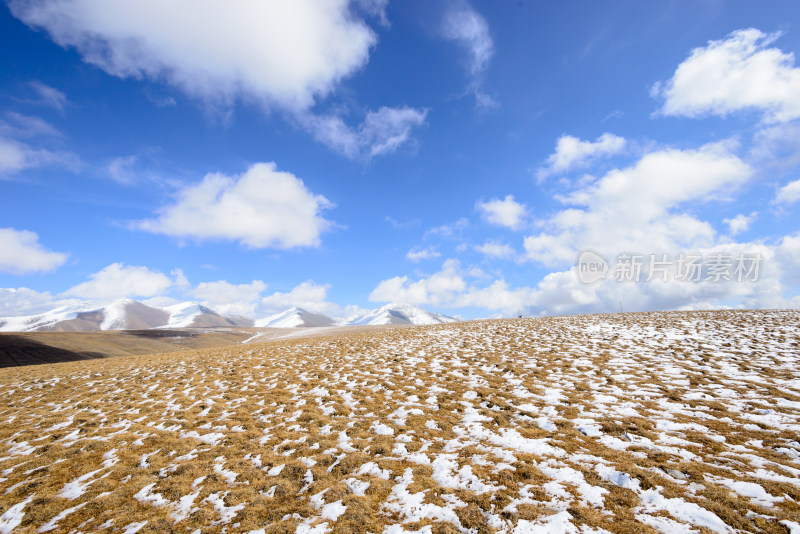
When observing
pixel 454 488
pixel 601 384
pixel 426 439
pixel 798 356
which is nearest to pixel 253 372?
pixel 426 439

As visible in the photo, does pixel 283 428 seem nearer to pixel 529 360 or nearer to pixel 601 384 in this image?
pixel 601 384

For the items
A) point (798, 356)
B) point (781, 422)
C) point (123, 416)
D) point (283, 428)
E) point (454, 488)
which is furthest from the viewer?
point (798, 356)

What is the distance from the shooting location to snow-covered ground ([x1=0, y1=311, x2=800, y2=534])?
5.67m

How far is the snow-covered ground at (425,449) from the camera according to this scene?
5668 millimetres

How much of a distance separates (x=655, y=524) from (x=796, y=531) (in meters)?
1.90

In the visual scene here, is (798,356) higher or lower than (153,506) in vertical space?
higher

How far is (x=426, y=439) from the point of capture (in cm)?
879

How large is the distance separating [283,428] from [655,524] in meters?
9.46

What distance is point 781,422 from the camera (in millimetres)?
8500

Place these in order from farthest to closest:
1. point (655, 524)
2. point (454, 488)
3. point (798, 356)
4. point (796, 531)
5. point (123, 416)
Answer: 1. point (798, 356)
2. point (123, 416)
3. point (454, 488)
4. point (655, 524)
5. point (796, 531)

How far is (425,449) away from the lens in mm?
8195

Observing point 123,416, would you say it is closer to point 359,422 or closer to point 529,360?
point 359,422

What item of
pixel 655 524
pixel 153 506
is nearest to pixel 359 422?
pixel 153 506

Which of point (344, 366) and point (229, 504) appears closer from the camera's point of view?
point (229, 504)
